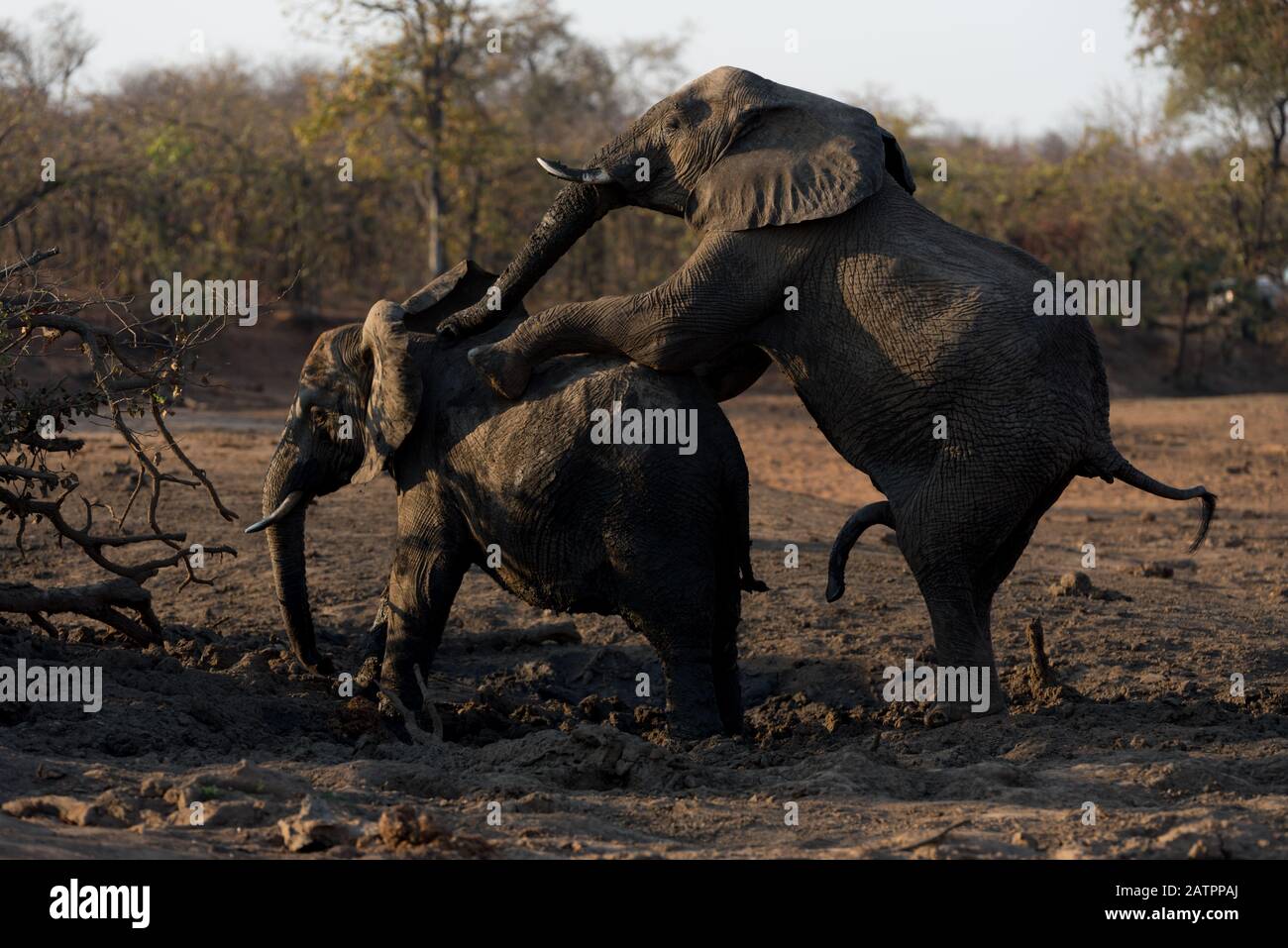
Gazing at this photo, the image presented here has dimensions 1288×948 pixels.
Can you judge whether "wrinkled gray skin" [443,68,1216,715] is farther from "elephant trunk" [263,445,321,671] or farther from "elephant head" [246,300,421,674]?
"elephant trunk" [263,445,321,671]

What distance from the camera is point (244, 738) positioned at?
677 centimetres

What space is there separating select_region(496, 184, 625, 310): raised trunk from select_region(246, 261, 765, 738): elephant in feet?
0.58

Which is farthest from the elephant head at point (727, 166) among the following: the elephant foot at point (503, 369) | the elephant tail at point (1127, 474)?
the elephant tail at point (1127, 474)

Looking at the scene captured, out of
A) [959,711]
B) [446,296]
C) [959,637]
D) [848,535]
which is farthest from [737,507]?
[446,296]

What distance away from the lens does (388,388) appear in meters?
7.41

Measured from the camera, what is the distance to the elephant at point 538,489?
697 centimetres

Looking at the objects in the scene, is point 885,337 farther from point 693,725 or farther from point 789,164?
point 693,725

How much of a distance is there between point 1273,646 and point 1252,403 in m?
13.9

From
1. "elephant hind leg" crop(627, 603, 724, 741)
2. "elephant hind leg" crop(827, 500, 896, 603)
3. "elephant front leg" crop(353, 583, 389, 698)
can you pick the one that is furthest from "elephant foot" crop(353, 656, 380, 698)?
"elephant hind leg" crop(827, 500, 896, 603)

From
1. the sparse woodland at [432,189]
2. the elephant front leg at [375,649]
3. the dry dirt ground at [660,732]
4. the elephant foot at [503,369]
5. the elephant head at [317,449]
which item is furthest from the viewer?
A: the sparse woodland at [432,189]

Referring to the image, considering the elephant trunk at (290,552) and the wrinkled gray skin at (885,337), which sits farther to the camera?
the elephant trunk at (290,552)

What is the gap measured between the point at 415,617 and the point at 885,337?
2339 mm

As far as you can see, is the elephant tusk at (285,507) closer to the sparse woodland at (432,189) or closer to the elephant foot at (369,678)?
the elephant foot at (369,678)

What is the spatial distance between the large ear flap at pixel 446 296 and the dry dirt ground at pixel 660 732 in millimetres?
1725
